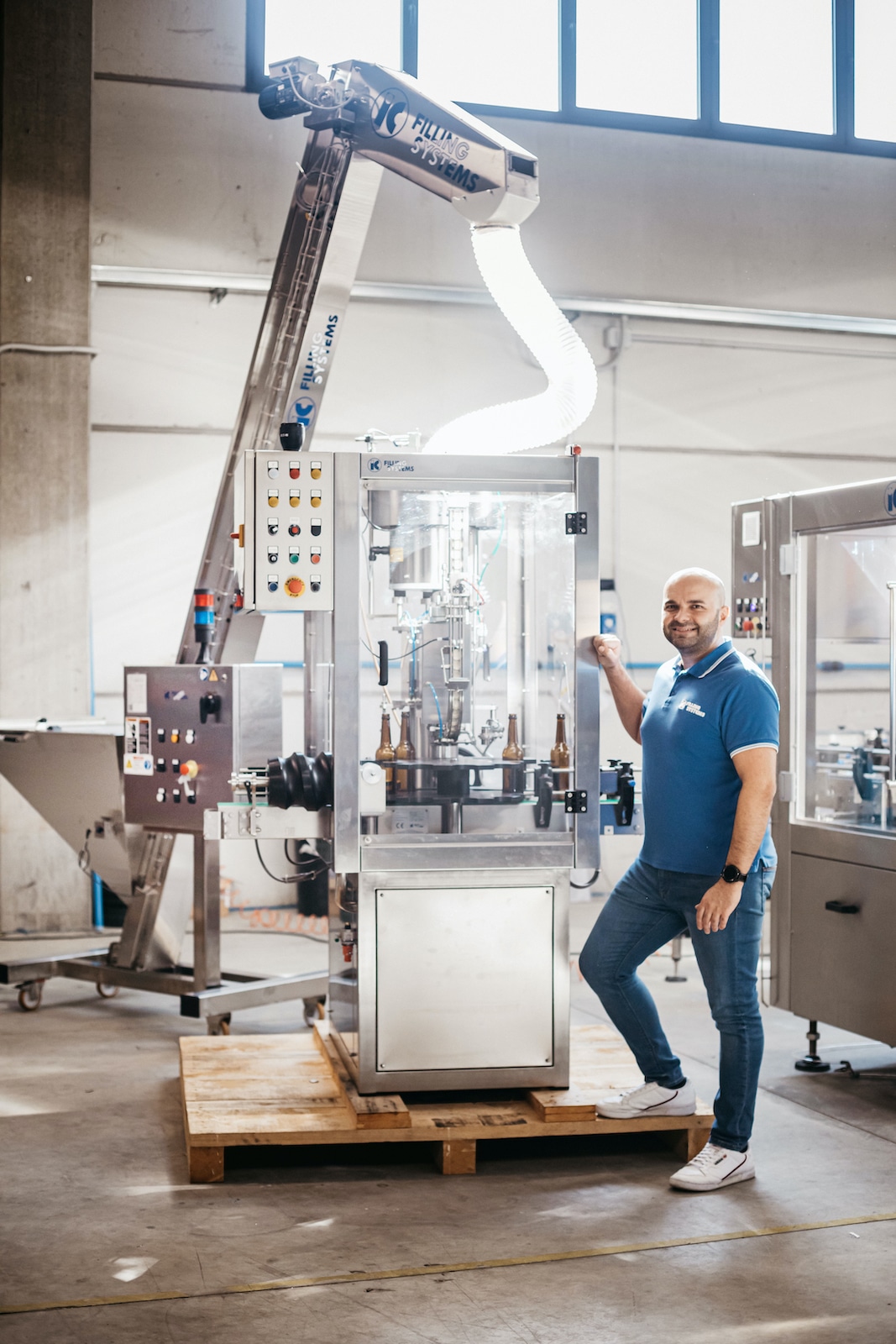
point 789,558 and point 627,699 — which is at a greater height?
point 789,558

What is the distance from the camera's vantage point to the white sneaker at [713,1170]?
2.88 m

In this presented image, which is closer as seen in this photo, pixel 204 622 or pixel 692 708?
pixel 692 708

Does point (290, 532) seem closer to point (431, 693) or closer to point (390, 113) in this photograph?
point (431, 693)

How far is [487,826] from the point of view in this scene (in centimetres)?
322

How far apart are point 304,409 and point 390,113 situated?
0.85 m

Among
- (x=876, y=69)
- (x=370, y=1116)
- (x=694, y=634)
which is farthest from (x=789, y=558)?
(x=876, y=69)

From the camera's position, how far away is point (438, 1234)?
104 inches

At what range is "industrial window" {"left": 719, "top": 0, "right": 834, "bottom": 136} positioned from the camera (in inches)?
264

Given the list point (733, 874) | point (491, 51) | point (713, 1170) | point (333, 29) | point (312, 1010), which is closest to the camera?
point (733, 874)

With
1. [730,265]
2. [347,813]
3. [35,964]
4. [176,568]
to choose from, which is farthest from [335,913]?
[730,265]

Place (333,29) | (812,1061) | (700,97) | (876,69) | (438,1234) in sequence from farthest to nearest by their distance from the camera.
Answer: (876,69) → (700,97) → (333,29) → (812,1061) → (438,1234)

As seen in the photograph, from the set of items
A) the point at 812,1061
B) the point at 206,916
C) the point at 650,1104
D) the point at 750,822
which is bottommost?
the point at 812,1061

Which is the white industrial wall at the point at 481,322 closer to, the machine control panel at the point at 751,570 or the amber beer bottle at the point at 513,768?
the machine control panel at the point at 751,570

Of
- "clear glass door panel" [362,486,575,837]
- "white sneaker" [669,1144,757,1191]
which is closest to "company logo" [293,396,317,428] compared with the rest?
"clear glass door panel" [362,486,575,837]
